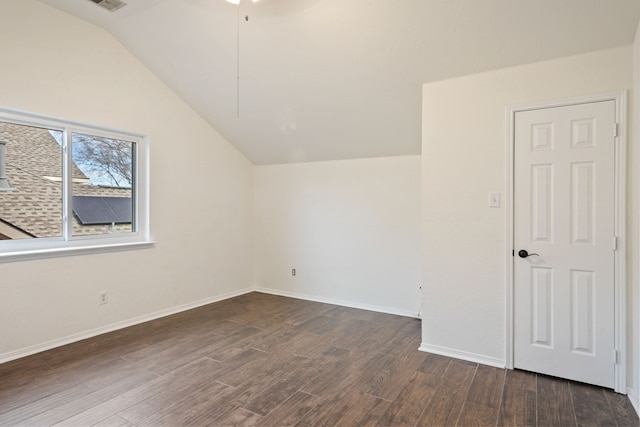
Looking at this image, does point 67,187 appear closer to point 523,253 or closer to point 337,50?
point 337,50

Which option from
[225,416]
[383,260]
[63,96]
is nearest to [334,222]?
[383,260]

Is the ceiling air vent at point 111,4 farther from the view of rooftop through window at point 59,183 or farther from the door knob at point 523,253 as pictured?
the door knob at point 523,253

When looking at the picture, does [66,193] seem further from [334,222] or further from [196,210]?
[334,222]

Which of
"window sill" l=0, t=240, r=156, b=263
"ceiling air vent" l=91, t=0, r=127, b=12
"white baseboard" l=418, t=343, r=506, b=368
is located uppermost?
"ceiling air vent" l=91, t=0, r=127, b=12

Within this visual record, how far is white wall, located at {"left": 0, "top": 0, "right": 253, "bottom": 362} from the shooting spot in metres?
2.94

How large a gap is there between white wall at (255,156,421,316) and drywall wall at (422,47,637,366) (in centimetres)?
99

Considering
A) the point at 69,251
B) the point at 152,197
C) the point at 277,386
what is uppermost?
the point at 152,197

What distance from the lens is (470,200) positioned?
116 inches

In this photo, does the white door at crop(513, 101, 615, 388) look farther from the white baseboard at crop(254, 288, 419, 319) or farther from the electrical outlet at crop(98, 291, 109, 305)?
the electrical outlet at crop(98, 291, 109, 305)

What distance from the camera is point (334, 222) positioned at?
4684 millimetres

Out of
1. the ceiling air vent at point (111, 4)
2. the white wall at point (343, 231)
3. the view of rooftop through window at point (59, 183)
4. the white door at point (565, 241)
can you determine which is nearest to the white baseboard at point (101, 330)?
the view of rooftop through window at point (59, 183)

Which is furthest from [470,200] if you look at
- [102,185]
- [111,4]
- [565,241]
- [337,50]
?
[102,185]

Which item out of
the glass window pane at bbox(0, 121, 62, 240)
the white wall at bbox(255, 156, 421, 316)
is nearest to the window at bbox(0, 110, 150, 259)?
the glass window pane at bbox(0, 121, 62, 240)

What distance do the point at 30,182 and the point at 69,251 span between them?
2.27 feet
